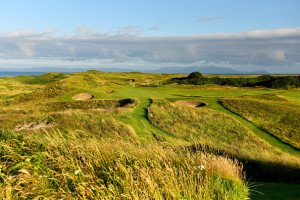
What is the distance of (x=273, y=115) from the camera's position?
34.8 m

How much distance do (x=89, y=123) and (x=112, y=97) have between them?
1144cm

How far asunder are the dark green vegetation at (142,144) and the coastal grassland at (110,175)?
1.2 inches

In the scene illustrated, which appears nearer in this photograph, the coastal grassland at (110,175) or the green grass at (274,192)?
the coastal grassland at (110,175)

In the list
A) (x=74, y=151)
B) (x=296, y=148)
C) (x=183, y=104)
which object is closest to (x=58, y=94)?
(x=183, y=104)

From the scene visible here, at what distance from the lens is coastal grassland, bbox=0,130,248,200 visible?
9031mm

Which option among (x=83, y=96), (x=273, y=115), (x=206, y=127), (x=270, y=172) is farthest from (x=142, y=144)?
(x=83, y=96)

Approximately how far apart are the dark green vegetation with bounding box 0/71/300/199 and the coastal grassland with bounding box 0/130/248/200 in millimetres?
32

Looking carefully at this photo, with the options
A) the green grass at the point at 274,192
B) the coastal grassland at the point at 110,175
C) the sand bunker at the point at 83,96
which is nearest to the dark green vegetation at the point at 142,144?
the coastal grassland at the point at 110,175

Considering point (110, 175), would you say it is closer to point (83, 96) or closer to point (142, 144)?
point (142, 144)

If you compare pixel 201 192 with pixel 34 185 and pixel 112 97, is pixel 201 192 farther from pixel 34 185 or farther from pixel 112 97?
pixel 112 97

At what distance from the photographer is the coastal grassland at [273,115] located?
3078cm

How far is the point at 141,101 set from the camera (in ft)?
130

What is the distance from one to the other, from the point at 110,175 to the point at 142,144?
5634 millimetres

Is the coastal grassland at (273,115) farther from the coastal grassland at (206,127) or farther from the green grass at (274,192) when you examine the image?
the green grass at (274,192)
